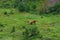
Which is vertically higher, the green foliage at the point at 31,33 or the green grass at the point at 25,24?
the green foliage at the point at 31,33

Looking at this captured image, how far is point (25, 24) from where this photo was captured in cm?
1116

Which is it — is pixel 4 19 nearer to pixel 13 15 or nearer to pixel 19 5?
pixel 13 15

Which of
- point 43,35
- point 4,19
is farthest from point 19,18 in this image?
point 43,35

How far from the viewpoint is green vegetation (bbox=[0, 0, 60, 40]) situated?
9.58m

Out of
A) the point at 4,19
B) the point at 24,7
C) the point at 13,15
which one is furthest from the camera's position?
the point at 24,7

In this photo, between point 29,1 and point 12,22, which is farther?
point 29,1

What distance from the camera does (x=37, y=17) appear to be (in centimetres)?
1248

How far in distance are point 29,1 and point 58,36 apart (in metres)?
5.87

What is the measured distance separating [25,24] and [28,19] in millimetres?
950

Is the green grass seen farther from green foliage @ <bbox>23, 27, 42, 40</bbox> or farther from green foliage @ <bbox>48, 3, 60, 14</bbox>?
green foliage @ <bbox>48, 3, 60, 14</bbox>

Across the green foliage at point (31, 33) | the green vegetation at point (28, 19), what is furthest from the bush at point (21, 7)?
the green foliage at point (31, 33)

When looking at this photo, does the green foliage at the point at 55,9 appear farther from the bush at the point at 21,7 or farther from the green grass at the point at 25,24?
the bush at the point at 21,7

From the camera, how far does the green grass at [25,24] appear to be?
961cm

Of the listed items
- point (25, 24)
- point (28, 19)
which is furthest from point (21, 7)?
point (25, 24)
